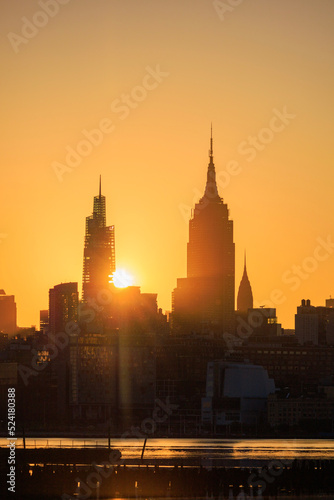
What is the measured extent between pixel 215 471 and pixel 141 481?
664 centimetres

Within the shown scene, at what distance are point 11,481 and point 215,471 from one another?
56.7 ft

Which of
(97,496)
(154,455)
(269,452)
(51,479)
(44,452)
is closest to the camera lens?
(97,496)

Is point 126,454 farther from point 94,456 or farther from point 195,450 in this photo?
point 94,456

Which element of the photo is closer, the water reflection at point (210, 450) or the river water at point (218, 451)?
the river water at point (218, 451)

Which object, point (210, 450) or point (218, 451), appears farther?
point (210, 450)

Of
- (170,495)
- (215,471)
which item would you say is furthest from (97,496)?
(215,471)

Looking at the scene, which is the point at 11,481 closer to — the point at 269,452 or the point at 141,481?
the point at 141,481

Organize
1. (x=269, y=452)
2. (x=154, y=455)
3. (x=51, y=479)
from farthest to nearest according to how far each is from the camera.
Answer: (x=269, y=452)
(x=154, y=455)
(x=51, y=479)

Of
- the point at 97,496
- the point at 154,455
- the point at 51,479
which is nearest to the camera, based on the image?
the point at 97,496

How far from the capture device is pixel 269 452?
17812cm

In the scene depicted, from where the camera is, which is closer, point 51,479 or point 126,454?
point 51,479

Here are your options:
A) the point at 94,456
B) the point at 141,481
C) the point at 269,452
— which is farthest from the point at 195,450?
the point at 141,481

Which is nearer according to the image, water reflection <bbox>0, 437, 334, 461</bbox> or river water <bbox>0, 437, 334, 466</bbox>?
river water <bbox>0, 437, 334, 466</bbox>

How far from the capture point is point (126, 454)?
168 m
